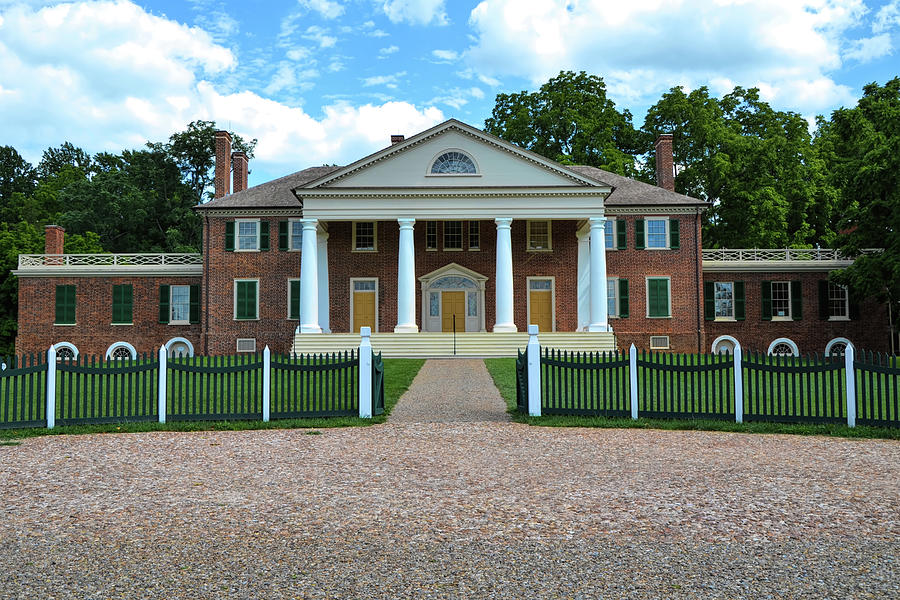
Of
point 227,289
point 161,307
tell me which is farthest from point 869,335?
point 161,307

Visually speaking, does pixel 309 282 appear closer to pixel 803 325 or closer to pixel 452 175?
pixel 452 175

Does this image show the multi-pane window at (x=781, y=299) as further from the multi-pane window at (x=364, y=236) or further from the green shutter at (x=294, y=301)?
the green shutter at (x=294, y=301)

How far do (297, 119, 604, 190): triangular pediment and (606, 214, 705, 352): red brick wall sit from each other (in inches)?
185

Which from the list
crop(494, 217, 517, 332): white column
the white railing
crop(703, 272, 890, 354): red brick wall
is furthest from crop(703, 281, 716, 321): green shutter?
the white railing

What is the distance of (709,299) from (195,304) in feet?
74.7

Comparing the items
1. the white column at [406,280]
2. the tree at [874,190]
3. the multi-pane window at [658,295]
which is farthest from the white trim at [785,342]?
the white column at [406,280]

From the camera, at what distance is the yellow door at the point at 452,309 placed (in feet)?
105

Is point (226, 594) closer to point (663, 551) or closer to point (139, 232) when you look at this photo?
point (663, 551)

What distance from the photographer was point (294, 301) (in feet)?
104

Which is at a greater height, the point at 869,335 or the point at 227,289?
the point at 227,289

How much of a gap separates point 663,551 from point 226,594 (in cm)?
296

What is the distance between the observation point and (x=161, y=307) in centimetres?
3209

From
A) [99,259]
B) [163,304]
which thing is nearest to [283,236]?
[163,304]

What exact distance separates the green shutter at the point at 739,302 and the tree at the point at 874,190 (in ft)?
14.2
